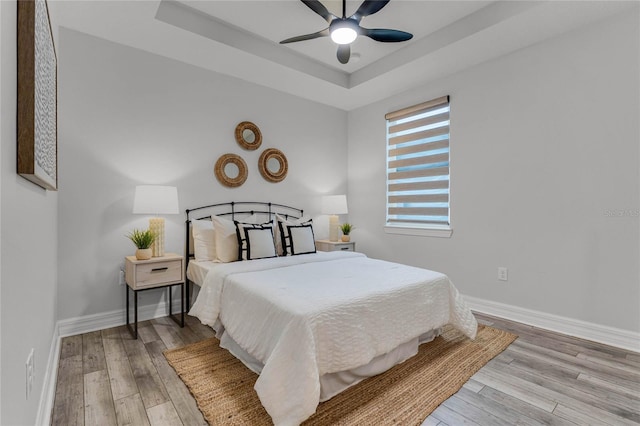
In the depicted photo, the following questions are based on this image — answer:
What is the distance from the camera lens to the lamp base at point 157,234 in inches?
119

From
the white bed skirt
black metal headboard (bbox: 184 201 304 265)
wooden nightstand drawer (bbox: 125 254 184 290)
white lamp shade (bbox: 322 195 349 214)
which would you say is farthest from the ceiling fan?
the white bed skirt

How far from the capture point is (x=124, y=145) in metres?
3.14

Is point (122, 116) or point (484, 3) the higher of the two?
point (484, 3)

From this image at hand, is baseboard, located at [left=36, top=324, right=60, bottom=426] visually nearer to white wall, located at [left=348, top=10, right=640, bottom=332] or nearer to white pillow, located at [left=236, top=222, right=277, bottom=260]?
white pillow, located at [left=236, top=222, right=277, bottom=260]

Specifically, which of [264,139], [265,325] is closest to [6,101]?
[265,325]

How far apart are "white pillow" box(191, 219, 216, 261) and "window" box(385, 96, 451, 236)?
238cm

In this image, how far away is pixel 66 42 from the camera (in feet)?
9.37

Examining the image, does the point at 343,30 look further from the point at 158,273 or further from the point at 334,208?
the point at 158,273

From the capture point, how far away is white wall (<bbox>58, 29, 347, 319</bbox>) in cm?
288

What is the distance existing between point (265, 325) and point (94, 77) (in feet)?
9.19

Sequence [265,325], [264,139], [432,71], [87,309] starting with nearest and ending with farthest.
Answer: [265,325]
[87,309]
[432,71]
[264,139]

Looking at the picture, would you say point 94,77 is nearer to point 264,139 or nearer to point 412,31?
point 264,139

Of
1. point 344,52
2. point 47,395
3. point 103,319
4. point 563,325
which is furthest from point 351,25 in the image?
point 103,319

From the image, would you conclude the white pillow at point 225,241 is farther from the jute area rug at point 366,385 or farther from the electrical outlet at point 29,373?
the electrical outlet at point 29,373
